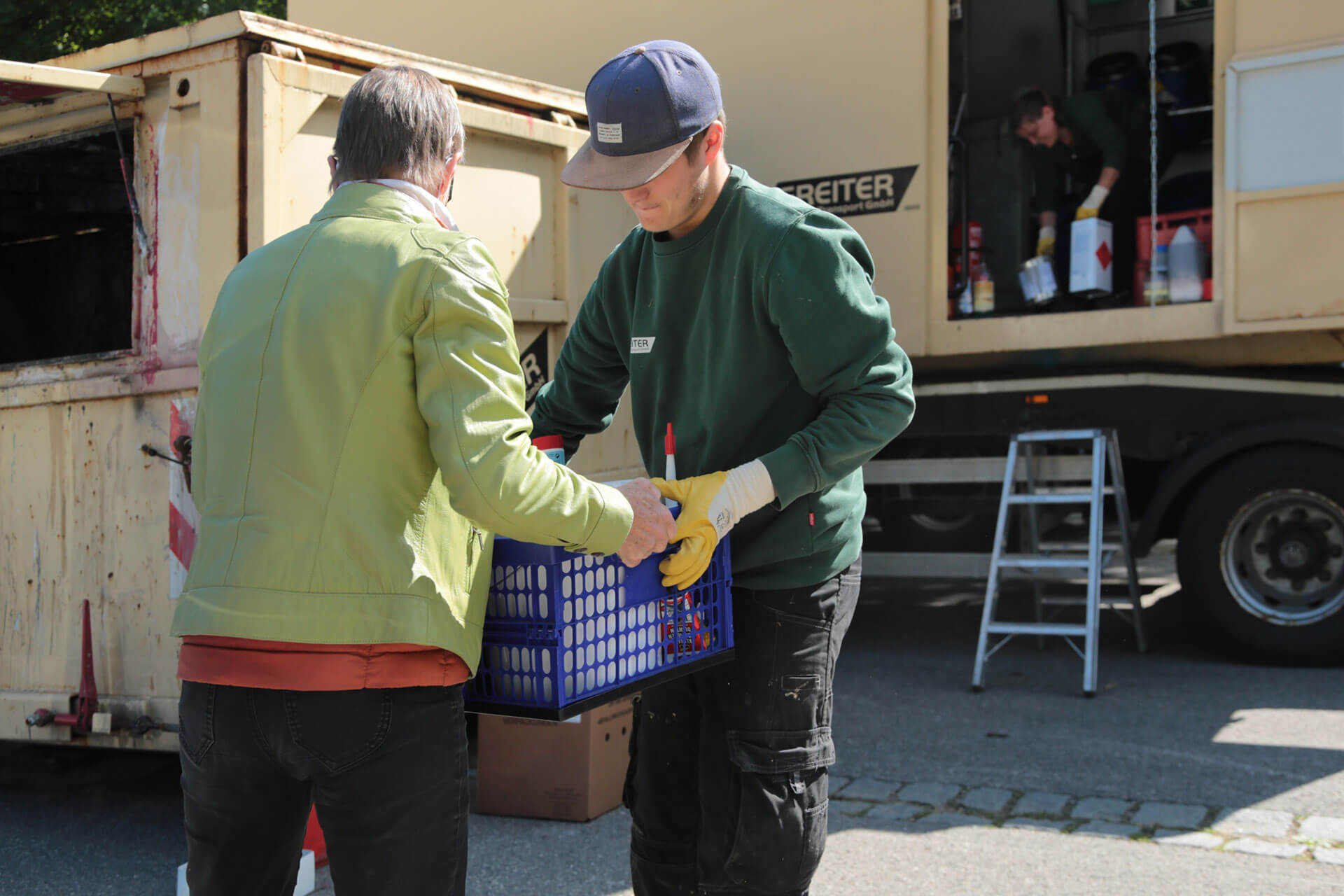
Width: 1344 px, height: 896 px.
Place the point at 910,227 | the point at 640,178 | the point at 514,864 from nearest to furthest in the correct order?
the point at 640,178
the point at 514,864
the point at 910,227

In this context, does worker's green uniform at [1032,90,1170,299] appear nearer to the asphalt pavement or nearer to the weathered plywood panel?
the asphalt pavement

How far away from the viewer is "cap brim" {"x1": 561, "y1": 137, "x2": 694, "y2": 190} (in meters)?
2.04

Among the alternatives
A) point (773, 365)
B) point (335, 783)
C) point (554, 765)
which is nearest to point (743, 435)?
point (773, 365)

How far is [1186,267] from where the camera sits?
5.52 meters

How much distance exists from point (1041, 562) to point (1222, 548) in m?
0.85

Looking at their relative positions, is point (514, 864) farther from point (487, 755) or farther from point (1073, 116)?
point (1073, 116)

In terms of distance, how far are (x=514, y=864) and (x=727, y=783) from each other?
5.28 feet

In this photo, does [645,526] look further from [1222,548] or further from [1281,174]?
[1222,548]

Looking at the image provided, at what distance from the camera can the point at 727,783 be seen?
7.06 feet

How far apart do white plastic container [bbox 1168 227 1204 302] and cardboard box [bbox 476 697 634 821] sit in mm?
3223

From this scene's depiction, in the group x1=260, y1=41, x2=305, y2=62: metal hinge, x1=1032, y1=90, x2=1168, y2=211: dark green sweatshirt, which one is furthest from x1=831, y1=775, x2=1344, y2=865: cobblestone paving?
x1=1032, y1=90, x2=1168, y2=211: dark green sweatshirt

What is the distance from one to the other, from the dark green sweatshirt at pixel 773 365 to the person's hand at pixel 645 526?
0.68ft

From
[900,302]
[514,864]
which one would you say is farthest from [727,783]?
[900,302]

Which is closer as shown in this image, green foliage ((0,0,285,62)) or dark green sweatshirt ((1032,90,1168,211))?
dark green sweatshirt ((1032,90,1168,211))
